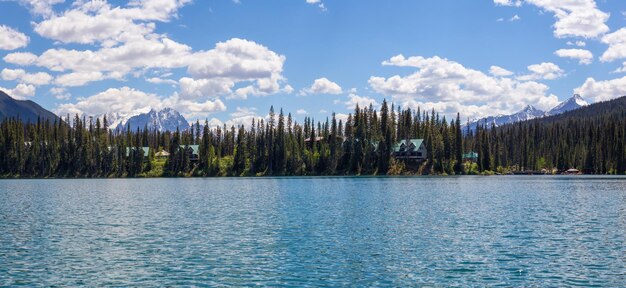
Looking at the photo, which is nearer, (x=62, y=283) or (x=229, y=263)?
(x=62, y=283)

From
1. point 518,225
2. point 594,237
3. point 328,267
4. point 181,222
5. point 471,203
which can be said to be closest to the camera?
point 328,267

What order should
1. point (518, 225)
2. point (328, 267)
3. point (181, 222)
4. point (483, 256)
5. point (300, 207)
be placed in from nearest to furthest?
point (328, 267)
point (483, 256)
point (518, 225)
point (181, 222)
point (300, 207)

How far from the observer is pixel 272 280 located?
1182 inches

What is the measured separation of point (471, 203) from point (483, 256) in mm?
43317

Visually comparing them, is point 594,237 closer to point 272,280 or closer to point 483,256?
point 483,256

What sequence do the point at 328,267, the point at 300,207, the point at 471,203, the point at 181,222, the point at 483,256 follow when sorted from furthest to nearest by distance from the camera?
the point at 471,203
the point at 300,207
the point at 181,222
the point at 483,256
the point at 328,267

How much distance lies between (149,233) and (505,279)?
2978 centimetres

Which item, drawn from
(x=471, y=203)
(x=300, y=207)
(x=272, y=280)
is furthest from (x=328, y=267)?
(x=471, y=203)

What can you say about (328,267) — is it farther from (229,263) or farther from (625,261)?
(625,261)

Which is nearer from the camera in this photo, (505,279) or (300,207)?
(505,279)

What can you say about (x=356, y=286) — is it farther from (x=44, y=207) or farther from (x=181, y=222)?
Result: (x=44, y=207)

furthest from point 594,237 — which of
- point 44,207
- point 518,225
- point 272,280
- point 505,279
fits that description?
point 44,207

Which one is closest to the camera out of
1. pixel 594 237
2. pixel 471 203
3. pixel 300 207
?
pixel 594 237

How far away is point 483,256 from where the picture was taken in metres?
36.4
